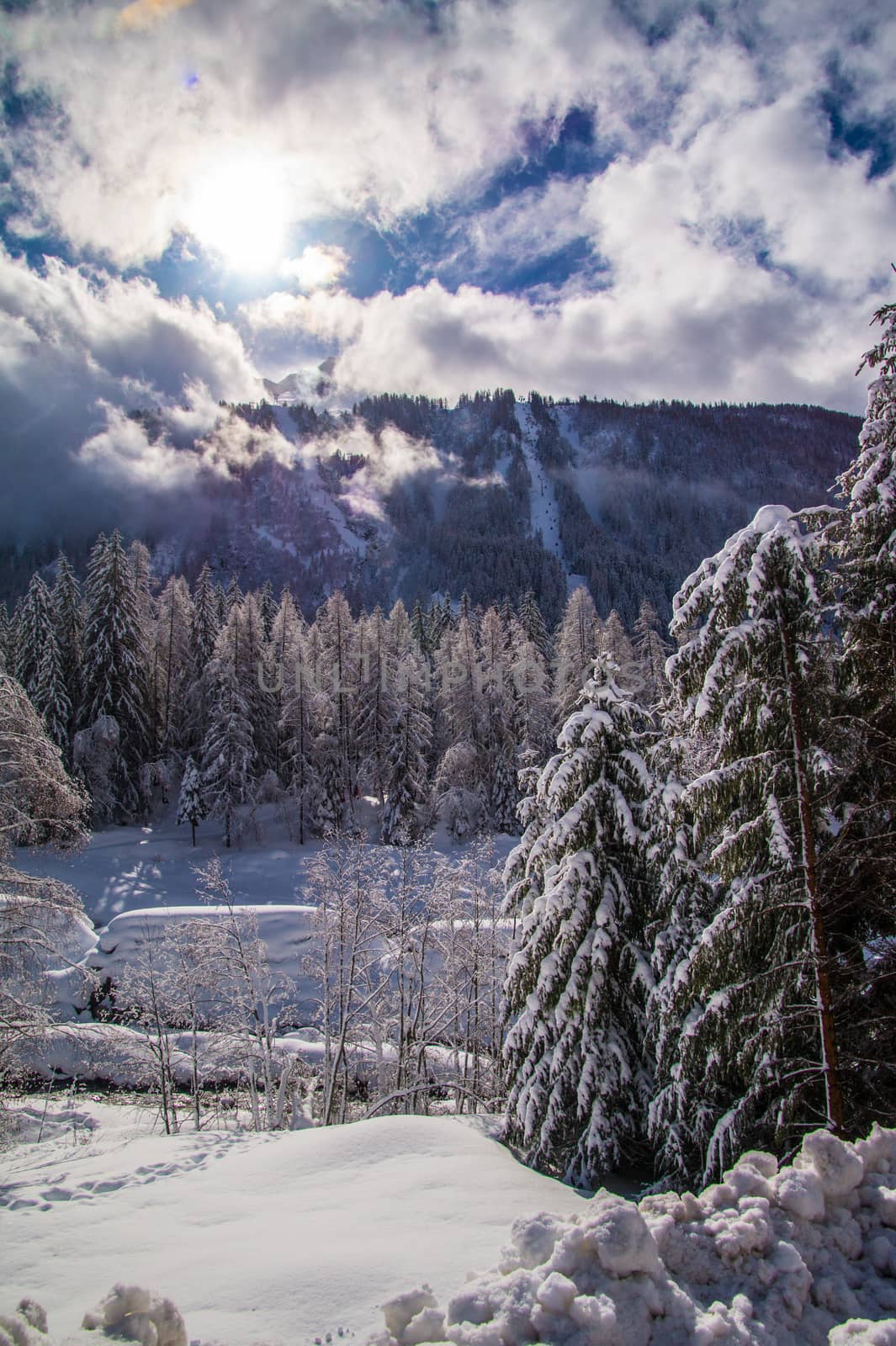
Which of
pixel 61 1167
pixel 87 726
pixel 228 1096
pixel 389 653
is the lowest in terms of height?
pixel 228 1096

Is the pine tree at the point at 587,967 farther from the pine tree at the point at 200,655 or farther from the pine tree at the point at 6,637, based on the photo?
the pine tree at the point at 6,637

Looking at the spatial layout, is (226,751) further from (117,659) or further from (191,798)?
(117,659)

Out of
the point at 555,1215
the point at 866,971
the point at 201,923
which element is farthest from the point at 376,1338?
the point at 201,923

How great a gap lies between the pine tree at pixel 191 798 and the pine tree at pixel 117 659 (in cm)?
330

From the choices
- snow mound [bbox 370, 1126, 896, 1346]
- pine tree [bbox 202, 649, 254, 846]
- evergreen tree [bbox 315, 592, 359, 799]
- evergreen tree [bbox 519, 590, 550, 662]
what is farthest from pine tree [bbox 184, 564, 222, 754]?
snow mound [bbox 370, 1126, 896, 1346]

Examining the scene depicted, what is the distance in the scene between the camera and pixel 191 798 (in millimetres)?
41562

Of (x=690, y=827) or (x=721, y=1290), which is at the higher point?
(x=690, y=827)

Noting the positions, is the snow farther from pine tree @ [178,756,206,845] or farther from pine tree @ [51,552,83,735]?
pine tree @ [51,552,83,735]

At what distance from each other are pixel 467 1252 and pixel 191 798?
1537 inches

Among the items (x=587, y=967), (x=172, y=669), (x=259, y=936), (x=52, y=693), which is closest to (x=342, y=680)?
(x=172, y=669)

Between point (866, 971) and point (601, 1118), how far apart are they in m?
4.65

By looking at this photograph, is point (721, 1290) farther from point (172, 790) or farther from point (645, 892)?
point (172, 790)

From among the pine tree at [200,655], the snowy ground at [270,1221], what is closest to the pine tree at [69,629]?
the pine tree at [200,655]

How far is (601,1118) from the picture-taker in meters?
10.3
